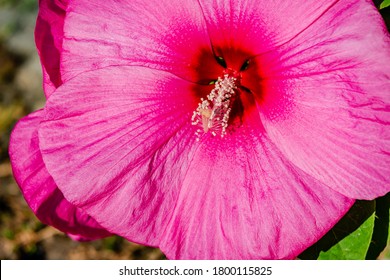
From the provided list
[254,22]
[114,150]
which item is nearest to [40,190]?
[114,150]

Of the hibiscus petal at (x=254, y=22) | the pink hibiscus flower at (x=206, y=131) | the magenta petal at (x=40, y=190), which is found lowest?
the magenta petal at (x=40, y=190)

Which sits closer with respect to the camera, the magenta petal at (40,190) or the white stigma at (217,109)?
the white stigma at (217,109)

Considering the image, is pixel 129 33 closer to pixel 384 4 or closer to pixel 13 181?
pixel 384 4

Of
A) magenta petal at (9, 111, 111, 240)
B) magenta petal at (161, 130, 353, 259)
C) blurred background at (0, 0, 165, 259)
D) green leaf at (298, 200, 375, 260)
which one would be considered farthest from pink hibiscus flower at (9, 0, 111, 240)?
blurred background at (0, 0, 165, 259)

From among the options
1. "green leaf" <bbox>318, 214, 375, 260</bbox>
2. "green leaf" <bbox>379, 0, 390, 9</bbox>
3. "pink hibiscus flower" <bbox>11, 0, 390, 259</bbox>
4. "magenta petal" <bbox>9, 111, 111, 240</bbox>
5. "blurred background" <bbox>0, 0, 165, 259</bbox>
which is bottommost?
"blurred background" <bbox>0, 0, 165, 259</bbox>

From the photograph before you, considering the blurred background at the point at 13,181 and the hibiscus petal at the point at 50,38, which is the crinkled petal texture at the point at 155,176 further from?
the blurred background at the point at 13,181

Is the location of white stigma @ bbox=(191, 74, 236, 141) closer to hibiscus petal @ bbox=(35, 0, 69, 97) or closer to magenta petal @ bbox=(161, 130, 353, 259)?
magenta petal @ bbox=(161, 130, 353, 259)

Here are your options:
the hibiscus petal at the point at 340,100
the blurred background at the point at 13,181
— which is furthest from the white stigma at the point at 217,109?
the blurred background at the point at 13,181
